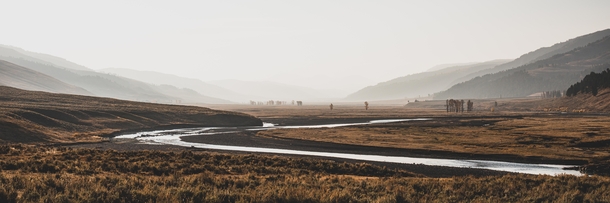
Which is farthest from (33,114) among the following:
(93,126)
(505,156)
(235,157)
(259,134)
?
(505,156)

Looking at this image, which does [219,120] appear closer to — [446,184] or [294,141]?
[294,141]

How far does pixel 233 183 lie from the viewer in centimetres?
2645

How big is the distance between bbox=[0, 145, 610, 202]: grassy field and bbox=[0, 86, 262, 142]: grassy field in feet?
99.5

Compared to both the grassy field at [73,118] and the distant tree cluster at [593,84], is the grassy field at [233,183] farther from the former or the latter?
the distant tree cluster at [593,84]

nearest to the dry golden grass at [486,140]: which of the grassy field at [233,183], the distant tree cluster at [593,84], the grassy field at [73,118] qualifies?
the grassy field at [233,183]

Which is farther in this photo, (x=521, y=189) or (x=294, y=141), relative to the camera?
(x=294, y=141)

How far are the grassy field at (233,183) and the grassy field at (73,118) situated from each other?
99.5 feet

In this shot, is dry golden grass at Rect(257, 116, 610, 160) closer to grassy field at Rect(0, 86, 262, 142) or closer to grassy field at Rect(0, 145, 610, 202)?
grassy field at Rect(0, 145, 610, 202)

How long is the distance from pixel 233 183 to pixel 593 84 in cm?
18447

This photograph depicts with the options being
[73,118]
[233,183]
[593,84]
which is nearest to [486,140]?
[233,183]

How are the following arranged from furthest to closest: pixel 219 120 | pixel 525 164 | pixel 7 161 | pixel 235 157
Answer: pixel 219 120 → pixel 525 164 → pixel 235 157 → pixel 7 161

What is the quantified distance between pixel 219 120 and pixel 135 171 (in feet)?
300

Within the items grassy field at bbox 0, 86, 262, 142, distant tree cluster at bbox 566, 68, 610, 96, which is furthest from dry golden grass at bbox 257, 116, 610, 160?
distant tree cluster at bbox 566, 68, 610, 96

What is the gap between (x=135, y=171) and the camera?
34500 mm
